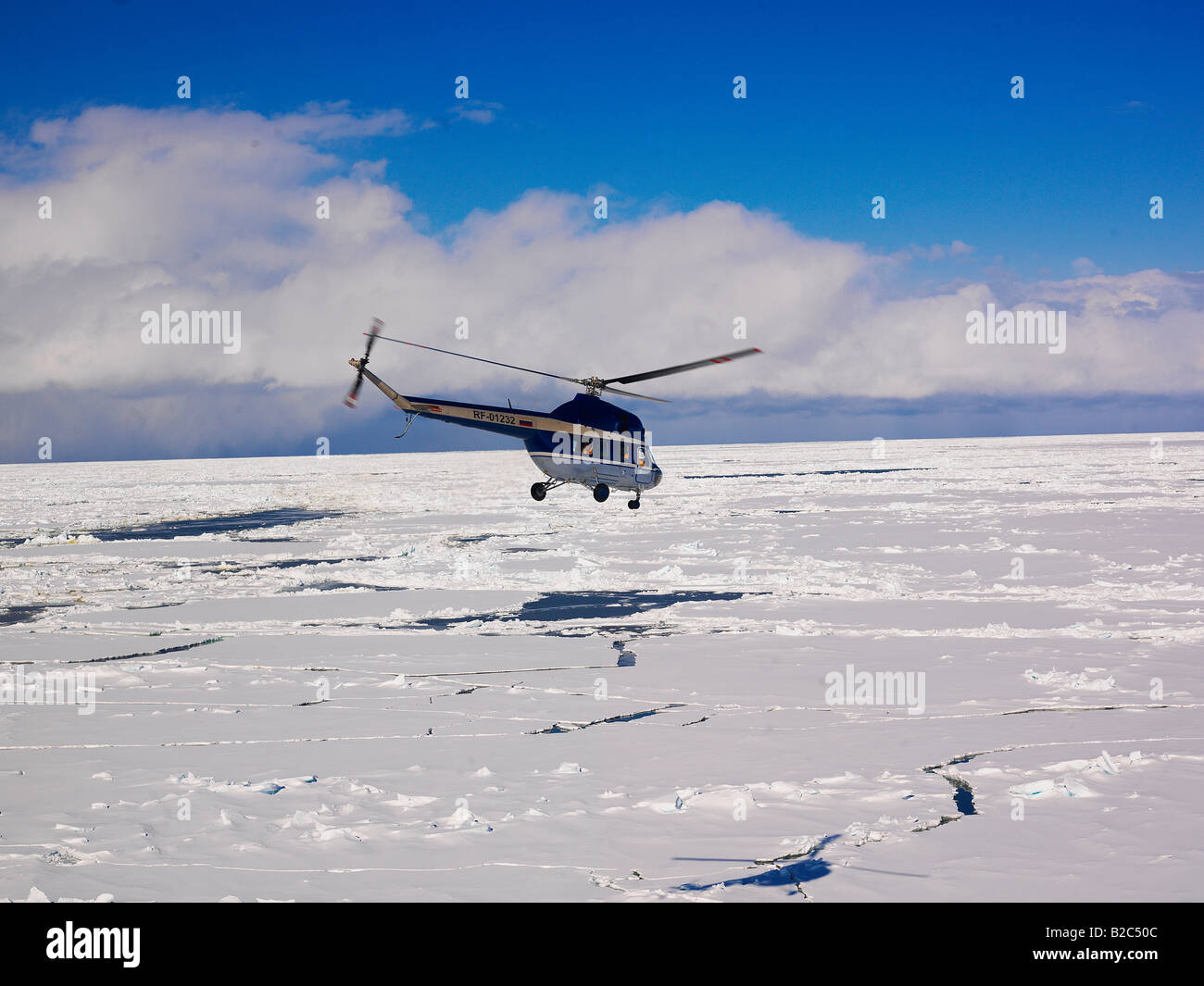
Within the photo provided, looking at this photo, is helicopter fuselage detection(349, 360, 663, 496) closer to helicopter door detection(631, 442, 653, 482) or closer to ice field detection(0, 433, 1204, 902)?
helicopter door detection(631, 442, 653, 482)

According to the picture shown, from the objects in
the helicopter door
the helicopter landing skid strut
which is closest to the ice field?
the helicopter landing skid strut

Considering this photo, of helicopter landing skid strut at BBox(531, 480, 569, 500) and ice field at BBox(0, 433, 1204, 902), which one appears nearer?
ice field at BBox(0, 433, 1204, 902)

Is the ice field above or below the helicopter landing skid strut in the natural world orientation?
below

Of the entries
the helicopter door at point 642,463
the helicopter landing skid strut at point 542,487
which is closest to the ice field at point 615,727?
the helicopter landing skid strut at point 542,487

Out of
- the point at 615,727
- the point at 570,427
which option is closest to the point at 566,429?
the point at 570,427

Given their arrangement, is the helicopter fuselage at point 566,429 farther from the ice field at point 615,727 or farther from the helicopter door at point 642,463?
the ice field at point 615,727

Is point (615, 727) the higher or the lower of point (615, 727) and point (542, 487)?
the lower

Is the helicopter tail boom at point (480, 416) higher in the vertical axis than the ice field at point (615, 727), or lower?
higher

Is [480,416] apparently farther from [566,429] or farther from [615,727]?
[615,727]

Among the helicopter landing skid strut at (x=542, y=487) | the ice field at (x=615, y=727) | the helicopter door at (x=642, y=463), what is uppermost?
the helicopter door at (x=642, y=463)

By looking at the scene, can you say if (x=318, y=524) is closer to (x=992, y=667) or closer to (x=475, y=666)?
(x=475, y=666)
